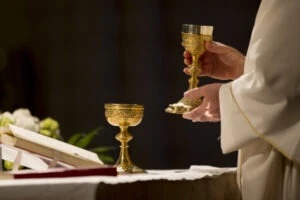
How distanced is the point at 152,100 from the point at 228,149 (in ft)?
8.13

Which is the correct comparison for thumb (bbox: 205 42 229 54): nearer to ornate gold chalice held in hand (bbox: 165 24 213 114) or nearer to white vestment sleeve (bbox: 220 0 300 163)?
ornate gold chalice held in hand (bbox: 165 24 213 114)

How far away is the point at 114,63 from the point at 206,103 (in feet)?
8.22

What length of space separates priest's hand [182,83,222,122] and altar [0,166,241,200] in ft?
0.40

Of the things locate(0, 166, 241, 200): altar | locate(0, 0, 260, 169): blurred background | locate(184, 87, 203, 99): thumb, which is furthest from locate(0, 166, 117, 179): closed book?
locate(0, 0, 260, 169): blurred background

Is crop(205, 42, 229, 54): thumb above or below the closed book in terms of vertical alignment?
above

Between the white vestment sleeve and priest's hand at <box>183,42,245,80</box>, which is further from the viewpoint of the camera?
priest's hand at <box>183,42,245,80</box>

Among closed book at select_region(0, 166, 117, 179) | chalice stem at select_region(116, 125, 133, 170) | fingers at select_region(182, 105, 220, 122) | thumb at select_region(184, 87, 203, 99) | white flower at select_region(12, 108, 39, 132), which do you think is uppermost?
thumb at select_region(184, 87, 203, 99)

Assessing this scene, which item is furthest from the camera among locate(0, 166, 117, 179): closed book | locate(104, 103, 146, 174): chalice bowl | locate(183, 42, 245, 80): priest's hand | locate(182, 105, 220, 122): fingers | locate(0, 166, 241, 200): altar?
locate(183, 42, 245, 80): priest's hand

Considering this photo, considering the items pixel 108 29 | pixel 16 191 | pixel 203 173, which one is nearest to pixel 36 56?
pixel 108 29

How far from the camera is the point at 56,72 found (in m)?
4.16

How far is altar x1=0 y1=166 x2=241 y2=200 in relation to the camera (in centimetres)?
125

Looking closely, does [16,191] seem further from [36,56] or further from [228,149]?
[36,56]

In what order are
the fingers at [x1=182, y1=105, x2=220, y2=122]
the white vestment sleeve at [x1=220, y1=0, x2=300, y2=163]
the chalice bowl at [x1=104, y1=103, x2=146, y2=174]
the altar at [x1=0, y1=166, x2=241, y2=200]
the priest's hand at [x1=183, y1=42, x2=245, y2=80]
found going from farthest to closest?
the priest's hand at [x1=183, y1=42, x2=245, y2=80]
the chalice bowl at [x1=104, y1=103, x2=146, y2=174]
the fingers at [x1=182, y1=105, x2=220, y2=122]
the white vestment sleeve at [x1=220, y1=0, x2=300, y2=163]
the altar at [x1=0, y1=166, x2=241, y2=200]

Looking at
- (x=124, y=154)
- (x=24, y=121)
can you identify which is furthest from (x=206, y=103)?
(x=24, y=121)
